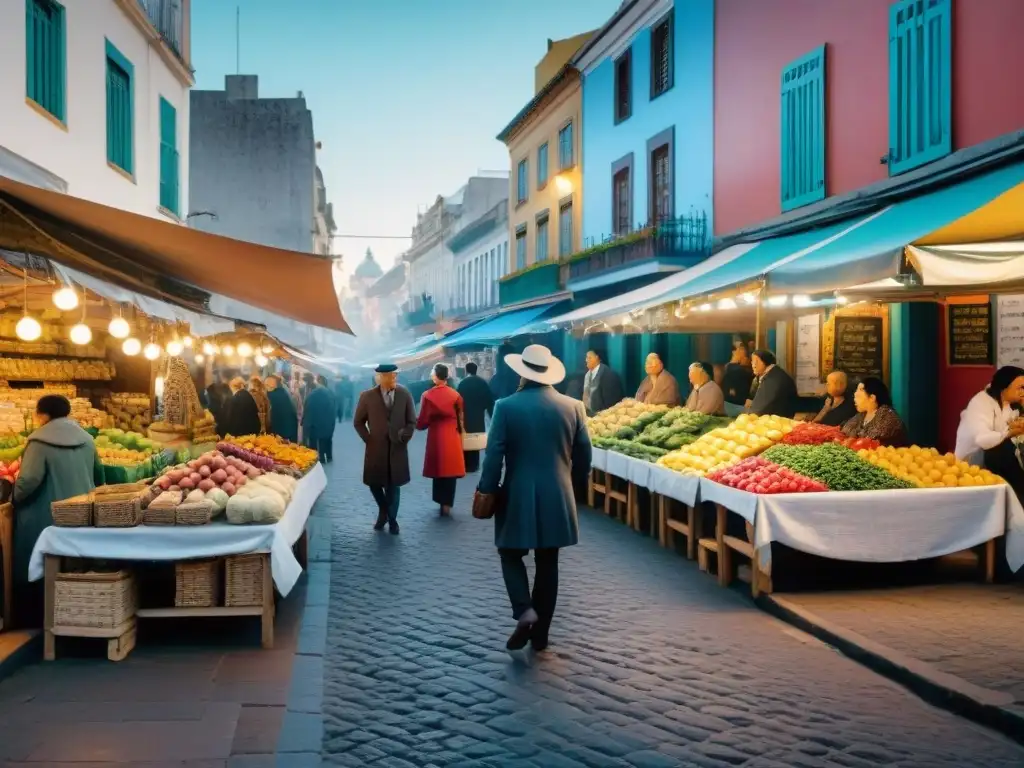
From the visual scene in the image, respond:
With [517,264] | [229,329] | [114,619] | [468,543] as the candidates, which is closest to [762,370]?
[468,543]

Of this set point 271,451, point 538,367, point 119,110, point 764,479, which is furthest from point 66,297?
point 119,110

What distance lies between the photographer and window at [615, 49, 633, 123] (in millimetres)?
22875

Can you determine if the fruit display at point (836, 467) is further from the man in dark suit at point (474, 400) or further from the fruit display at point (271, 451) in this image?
the man in dark suit at point (474, 400)

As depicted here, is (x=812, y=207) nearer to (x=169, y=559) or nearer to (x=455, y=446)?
(x=455, y=446)

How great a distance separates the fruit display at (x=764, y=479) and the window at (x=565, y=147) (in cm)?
1973

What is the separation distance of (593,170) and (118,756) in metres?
22.5

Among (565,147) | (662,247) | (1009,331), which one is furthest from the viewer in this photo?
(565,147)

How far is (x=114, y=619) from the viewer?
6.24 m

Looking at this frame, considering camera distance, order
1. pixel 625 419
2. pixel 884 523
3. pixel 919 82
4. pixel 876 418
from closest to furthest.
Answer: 1. pixel 884 523
2. pixel 876 418
3. pixel 919 82
4. pixel 625 419

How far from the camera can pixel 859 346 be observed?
1341 cm

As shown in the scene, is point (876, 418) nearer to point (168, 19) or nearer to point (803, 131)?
point (803, 131)

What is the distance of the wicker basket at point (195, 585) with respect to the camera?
21.8 ft

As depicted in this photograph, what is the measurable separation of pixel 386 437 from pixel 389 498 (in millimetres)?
745

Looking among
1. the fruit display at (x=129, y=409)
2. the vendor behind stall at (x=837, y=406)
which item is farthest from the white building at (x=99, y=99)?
the vendor behind stall at (x=837, y=406)
